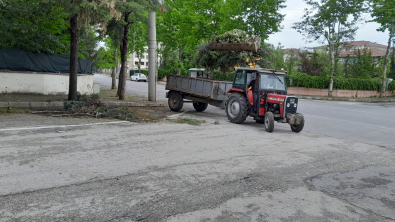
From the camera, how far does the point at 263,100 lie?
11.9m

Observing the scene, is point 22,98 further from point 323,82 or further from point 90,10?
point 323,82

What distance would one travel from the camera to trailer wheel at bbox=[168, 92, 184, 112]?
15688 mm

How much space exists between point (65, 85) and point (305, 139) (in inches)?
558

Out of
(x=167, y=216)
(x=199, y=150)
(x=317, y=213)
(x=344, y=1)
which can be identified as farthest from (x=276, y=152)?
(x=344, y=1)

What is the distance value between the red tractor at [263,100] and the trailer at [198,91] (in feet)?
2.79

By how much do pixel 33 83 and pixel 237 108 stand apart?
11.5 meters

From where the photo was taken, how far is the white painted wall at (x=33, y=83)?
16797 millimetres

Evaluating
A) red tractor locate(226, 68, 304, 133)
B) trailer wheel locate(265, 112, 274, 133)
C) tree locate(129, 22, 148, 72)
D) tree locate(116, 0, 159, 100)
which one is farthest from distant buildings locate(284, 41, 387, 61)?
trailer wheel locate(265, 112, 274, 133)

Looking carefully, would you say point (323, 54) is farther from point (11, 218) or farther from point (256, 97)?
point (11, 218)

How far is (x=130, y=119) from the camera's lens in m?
12.0

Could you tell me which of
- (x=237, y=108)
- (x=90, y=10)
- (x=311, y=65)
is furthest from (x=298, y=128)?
(x=311, y=65)

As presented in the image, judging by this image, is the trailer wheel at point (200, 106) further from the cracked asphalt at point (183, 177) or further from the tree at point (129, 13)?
the cracked asphalt at point (183, 177)

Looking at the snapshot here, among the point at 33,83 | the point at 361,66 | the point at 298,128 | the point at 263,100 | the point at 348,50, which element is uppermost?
the point at 348,50

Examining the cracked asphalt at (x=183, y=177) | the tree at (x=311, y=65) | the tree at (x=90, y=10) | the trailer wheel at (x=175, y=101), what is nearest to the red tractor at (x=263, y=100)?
the cracked asphalt at (x=183, y=177)
